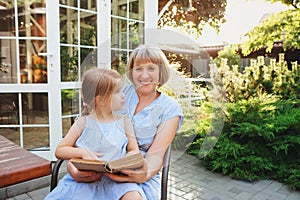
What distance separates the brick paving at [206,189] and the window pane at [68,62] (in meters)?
1.16

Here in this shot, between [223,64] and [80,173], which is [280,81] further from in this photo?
[80,173]

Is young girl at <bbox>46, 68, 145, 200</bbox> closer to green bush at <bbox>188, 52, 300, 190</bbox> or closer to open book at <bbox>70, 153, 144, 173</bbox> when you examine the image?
open book at <bbox>70, 153, 144, 173</bbox>

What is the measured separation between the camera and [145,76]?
3.85ft

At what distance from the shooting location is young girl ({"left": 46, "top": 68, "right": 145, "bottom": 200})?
1.04 m

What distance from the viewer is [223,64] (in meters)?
4.07

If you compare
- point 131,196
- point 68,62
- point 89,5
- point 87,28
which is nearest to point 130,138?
point 131,196

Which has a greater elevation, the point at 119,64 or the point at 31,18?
the point at 31,18

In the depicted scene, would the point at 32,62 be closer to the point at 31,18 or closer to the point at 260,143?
the point at 31,18

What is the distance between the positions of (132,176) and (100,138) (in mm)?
205

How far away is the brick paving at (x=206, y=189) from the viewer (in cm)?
209

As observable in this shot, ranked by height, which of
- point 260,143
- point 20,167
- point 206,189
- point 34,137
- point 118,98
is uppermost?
point 118,98

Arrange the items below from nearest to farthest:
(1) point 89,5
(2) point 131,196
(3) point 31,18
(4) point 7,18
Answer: (2) point 131,196 < (1) point 89,5 < (3) point 31,18 < (4) point 7,18

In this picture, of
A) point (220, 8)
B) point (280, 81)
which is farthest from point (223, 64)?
point (220, 8)

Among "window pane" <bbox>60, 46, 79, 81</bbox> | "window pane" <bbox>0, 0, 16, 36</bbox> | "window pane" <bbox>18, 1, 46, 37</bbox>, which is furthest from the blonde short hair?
"window pane" <bbox>0, 0, 16, 36</bbox>
